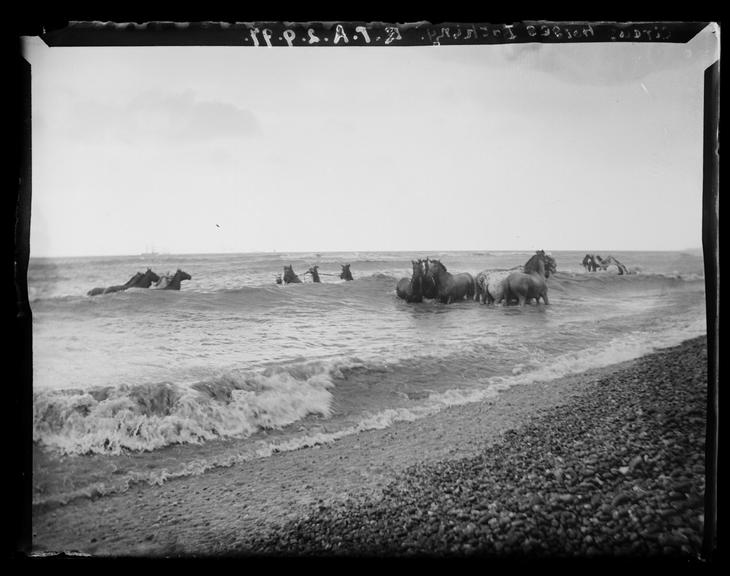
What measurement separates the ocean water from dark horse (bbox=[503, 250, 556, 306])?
5 cm

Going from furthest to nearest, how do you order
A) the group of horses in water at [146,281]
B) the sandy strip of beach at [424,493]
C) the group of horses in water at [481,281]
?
the group of horses in water at [481,281], the group of horses in water at [146,281], the sandy strip of beach at [424,493]

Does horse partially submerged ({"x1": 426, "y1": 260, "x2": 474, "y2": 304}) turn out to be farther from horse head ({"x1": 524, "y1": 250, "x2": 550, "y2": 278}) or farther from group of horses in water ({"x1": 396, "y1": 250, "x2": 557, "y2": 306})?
horse head ({"x1": 524, "y1": 250, "x2": 550, "y2": 278})

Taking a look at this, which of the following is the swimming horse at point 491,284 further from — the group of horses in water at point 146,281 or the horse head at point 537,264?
the group of horses in water at point 146,281

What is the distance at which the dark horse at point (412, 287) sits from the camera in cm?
246

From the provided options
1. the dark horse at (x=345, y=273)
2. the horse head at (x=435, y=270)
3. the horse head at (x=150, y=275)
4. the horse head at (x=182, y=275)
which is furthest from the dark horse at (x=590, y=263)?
the horse head at (x=150, y=275)

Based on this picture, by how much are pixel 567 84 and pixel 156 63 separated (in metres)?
2.08

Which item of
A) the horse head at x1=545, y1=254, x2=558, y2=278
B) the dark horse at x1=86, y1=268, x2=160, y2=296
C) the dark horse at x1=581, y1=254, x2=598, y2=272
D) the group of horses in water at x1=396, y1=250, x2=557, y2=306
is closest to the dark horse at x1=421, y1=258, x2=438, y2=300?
the group of horses in water at x1=396, y1=250, x2=557, y2=306

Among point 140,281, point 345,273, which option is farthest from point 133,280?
point 345,273

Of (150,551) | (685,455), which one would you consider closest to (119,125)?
(150,551)

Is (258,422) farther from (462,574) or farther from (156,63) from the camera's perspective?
(156,63)

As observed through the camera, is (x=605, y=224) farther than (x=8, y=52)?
Yes

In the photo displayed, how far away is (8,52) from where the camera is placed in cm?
223

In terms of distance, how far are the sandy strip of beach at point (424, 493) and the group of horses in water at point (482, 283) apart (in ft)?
1.93

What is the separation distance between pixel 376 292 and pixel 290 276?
0.46 metres
